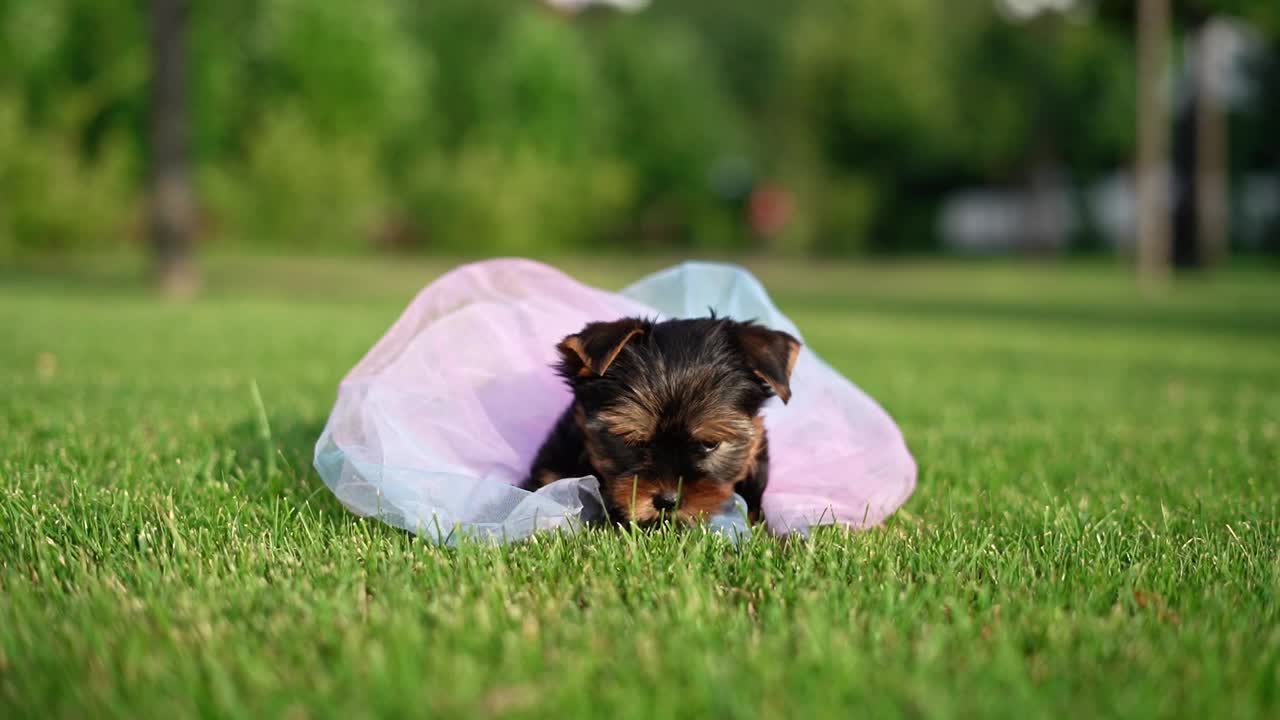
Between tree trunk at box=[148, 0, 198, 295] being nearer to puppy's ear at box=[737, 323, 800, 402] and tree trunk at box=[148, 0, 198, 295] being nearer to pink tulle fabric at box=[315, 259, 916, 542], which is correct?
pink tulle fabric at box=[315, 259, 916, 542]

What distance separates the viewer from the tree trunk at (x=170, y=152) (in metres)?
19.6

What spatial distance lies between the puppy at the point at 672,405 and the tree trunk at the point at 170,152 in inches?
736

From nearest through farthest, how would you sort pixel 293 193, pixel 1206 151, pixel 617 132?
1. pixel 1206 151
2. pixel 293 193
3. pixel 617 132

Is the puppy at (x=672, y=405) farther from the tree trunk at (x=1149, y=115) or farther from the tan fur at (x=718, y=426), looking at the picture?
the tree trunk at (x=1149, y=115)

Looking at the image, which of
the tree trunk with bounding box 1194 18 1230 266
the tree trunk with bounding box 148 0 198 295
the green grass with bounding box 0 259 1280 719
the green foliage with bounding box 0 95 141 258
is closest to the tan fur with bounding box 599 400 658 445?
the green grass with bounding box 0 259 1280 719

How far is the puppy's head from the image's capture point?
12.6 feet

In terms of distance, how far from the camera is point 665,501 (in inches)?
149

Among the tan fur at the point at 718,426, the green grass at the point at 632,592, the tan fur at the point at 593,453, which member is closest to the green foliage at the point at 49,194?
the green grass at the point at 632,592

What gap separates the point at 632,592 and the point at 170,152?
19.9m

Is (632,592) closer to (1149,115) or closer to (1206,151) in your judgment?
(1149,115)

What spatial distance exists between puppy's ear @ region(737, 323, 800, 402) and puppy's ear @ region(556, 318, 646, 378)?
16.9 inches

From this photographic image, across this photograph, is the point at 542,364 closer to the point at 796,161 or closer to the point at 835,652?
the point at 835,652

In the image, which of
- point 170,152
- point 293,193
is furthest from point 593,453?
point 293,193

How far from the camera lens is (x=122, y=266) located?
29562 millimetres
